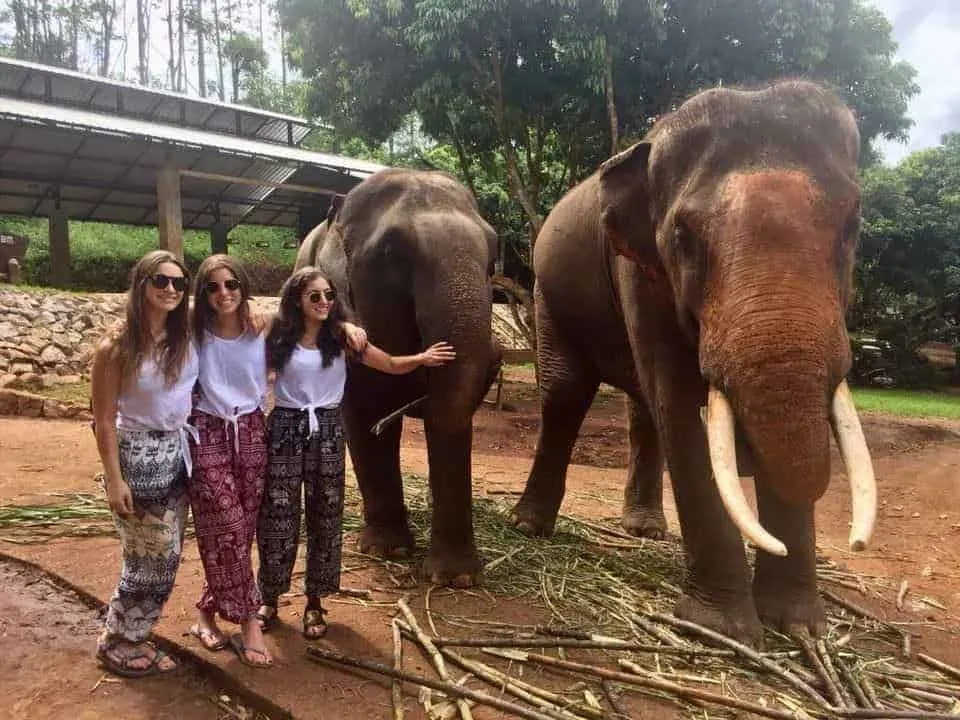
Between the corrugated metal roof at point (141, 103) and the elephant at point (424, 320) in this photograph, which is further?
the corrugated metal roof at point (141, 103)

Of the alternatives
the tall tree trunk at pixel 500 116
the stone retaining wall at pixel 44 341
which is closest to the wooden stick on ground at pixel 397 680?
the tall tree trunk at pixel 500 116

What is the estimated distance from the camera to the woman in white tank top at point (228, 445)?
2.87 meters

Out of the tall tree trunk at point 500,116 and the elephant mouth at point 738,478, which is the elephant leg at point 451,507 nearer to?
the elephant mouth at point 738,478

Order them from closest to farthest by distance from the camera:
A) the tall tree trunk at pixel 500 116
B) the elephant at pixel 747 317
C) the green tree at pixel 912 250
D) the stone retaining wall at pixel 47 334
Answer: the elephant at pixel 747 317 → the tall tree trunk at pixel 500 116 → the stone retaining wall at pixel 47 334 → the green tree at pixel 912 250

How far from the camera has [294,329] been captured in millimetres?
3115

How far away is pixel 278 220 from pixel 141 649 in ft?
57.7

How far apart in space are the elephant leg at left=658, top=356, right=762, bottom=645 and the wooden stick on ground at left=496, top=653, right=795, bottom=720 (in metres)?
0.61

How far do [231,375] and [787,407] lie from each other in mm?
1957

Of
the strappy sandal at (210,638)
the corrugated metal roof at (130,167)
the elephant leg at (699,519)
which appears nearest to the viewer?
the strappy sandal at (210,638)

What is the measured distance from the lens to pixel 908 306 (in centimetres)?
2042

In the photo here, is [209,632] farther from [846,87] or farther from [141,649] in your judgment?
[846,87]

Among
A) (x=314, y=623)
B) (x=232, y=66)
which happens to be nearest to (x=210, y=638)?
(x=314, y=623)

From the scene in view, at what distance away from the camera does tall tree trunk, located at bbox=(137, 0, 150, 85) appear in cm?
4072

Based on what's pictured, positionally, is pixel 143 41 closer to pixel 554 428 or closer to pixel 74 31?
pixel 74 31
